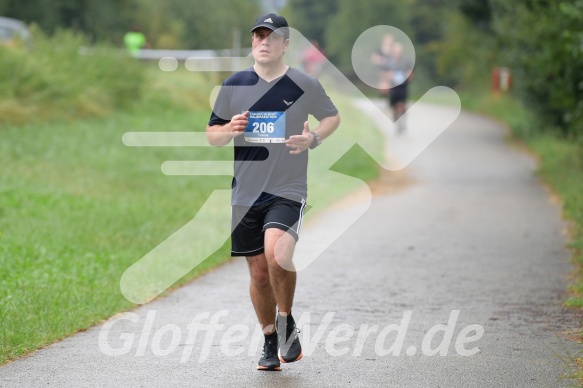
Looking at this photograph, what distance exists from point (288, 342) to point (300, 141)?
4.15ft

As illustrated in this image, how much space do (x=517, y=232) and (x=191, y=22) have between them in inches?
1318

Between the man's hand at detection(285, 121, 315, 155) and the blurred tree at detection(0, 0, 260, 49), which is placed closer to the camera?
the man's hand at detection(285, 121, 315, 155)

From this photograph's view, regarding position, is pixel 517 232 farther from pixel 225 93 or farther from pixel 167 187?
pixel 225 93

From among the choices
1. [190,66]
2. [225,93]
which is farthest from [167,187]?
[190,66]

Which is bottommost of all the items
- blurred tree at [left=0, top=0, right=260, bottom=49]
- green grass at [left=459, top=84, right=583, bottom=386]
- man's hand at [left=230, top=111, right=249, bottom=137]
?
green grass at [left=459, top=84, right=583, bottom=386]

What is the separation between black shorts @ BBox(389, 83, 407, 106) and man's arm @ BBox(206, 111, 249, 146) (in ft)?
71.4

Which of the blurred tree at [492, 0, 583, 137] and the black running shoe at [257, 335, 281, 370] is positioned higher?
the blurred tree at [492, 0, 583, 137]

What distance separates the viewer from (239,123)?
6.75 meters

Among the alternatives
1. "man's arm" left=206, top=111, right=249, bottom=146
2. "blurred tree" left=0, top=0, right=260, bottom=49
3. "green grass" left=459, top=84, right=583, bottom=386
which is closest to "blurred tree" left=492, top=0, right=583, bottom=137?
"green grass" left=459, top=84, right=583, bottom=386

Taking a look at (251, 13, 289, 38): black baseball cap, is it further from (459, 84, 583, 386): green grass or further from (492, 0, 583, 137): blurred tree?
(492, 0, 583, 137): blurred tree

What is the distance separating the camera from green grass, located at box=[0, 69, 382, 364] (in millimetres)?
8703

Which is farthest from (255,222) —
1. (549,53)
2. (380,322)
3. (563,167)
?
(563,167)

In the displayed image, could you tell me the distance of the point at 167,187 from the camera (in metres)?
16.6

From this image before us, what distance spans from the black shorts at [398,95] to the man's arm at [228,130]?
856 inches
